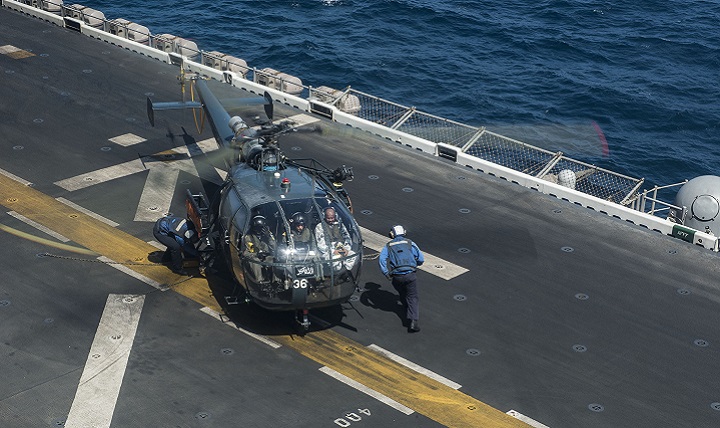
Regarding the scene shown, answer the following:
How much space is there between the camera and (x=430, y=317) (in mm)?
23625

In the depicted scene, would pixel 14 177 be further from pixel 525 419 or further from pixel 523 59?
pixel 523 59

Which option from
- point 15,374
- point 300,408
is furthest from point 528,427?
point 15,374

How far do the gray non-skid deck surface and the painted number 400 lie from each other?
0.19m

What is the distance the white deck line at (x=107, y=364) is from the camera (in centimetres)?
1950

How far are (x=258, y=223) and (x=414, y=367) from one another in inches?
180

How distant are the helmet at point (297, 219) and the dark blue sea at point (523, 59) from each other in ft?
84.4

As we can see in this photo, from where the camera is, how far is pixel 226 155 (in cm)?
2675

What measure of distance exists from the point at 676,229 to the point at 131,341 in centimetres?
1509

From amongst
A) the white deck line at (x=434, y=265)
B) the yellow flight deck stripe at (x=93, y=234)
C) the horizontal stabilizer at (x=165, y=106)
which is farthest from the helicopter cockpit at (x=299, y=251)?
the horizontal stabilizer at (x=165, y=106)

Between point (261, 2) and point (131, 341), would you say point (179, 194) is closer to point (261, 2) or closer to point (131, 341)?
point (131, 341)

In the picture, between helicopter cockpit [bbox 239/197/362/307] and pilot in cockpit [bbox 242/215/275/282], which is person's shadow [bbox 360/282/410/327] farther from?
pilot in cockpit [bbox 242/215/275/282]

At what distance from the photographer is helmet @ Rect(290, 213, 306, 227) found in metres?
21.8

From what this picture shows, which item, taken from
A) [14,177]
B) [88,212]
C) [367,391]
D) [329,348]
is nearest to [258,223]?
[329,348]

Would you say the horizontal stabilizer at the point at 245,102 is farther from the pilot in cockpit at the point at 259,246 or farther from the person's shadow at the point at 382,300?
the pilot in cockpit at the point at 259,246
